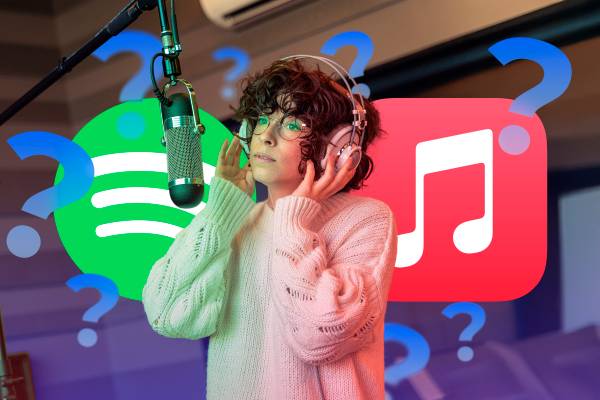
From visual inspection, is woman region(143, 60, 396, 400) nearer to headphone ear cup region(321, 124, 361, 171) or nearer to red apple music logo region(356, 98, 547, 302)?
headphone ear cup region(321, 124, 361, 171)

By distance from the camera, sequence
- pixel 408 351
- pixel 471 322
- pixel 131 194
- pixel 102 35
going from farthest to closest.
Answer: pixel 131 194
pixel 408 351
pixel 471 322
pixel 102 35

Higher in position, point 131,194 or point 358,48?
point 358,48

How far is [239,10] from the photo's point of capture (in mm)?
2789

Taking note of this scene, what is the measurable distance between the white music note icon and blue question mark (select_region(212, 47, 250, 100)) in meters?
0.86

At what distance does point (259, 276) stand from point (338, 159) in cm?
31

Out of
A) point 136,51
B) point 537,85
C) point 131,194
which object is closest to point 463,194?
point 537,85

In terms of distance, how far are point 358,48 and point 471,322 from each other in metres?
1.08

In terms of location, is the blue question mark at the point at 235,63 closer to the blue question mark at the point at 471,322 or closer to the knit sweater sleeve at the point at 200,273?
the blue question mark at the point at 471,322

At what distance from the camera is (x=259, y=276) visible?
1.50 m

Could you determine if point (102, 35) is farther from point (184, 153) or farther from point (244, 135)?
point (244, 135)

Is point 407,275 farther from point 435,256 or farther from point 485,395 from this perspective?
point 485,395

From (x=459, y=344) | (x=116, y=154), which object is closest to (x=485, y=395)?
(x=459, y=344)

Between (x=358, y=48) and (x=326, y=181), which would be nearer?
(x=326, y=181)

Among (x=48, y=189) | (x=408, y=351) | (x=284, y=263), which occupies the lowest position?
(x=408, y=351)
